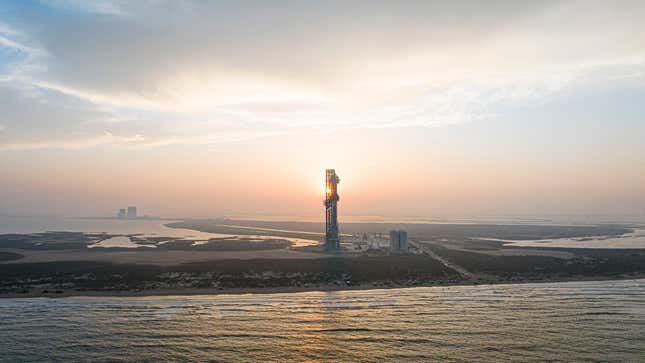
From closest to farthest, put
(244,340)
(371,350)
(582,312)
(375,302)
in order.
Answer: (371,350), (244,340), (582,312), (375,302)

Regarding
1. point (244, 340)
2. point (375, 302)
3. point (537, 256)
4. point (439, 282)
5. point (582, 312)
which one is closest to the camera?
point (244, 340)

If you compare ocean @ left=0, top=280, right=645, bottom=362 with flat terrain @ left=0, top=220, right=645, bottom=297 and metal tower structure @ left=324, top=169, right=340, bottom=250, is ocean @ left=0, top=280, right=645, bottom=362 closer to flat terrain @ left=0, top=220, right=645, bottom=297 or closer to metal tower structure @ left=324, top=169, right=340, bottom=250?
flat terrain @ left=0, top=220, right=645, bottom=297

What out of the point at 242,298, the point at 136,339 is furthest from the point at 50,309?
the point at 242,298

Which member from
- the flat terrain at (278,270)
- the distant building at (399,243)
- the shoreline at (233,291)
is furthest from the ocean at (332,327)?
the distant building at (399,243)

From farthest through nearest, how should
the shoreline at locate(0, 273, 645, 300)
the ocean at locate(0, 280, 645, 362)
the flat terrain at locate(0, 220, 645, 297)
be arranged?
1. the flat terrain at locate(0, 220, 645, 297)
2. the shoreline at locate(0, 273, 645, 300)
3. the ocean at locate(0, 280, 645, 362)

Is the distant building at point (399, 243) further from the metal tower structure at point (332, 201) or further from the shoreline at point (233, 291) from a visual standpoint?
the shoreline at point (233, 291)

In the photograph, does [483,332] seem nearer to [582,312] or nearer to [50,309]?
[582,312]

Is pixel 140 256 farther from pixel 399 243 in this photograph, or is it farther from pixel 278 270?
pixel 399 243

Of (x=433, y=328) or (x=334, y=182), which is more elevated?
(x=334, y=182)

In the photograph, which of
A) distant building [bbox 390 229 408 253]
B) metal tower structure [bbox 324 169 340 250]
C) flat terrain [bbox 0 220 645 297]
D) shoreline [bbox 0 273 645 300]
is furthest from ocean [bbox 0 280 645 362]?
metal tower structure [bbox 324 169 340 250]
